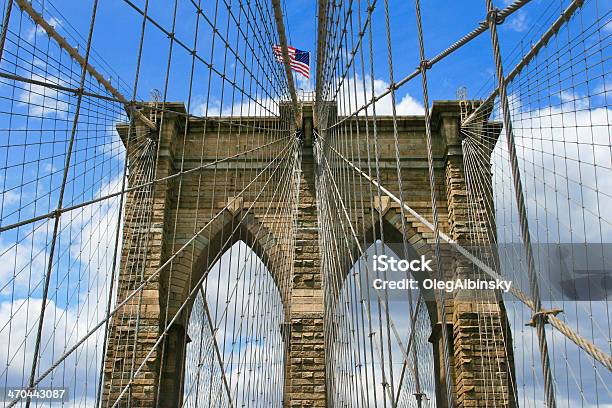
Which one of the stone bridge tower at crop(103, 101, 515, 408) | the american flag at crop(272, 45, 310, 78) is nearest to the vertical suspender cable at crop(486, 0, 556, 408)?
the stone bridge tower at crop(103, 101, 515, 408)

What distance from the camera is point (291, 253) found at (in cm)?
1225

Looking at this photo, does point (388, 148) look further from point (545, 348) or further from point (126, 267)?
point (545, 348)

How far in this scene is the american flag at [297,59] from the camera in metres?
11.7

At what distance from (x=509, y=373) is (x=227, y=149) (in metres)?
6.61

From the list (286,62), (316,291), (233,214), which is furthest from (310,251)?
(286,62)

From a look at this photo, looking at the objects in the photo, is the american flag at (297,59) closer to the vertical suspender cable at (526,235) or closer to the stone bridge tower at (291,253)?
the stone bridge tower at (291,253)

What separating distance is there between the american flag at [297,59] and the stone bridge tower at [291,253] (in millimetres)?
808

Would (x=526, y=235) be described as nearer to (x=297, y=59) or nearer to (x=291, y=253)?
(x=291, y=253)

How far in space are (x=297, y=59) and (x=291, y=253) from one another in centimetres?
408

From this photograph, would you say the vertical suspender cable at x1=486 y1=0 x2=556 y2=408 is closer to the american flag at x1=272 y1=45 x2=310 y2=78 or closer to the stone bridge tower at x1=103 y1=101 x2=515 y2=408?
the stone bridge tower at x1=103 y1=101 x2=515 y2=408

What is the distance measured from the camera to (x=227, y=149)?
42.4 feet

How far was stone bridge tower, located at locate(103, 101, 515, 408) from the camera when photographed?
11.0m

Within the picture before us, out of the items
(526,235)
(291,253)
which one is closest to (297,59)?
(291,253)

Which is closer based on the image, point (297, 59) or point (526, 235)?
point (526, 235)
